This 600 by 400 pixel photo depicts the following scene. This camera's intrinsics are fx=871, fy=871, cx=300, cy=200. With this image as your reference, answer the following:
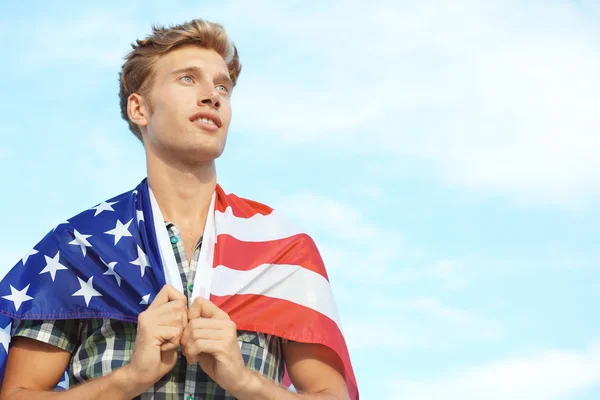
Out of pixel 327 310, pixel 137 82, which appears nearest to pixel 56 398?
pixel 327 310

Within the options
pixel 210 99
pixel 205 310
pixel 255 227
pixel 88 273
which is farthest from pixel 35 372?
pixel 210 99

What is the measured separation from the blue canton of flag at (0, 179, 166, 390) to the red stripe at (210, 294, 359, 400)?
50 centimetres

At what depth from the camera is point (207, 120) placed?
5879mm

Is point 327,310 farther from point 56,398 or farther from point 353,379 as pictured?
point 56,398

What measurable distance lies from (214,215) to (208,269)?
535 mm

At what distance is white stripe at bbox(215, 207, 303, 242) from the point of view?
19.3 ft

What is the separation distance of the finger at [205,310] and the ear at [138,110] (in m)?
1.77

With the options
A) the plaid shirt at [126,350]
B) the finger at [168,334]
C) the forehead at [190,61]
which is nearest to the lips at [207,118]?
the forehead at [190,61]

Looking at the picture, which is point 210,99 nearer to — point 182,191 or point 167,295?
point 182,191

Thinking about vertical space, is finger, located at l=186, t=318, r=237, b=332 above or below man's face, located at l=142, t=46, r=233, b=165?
below

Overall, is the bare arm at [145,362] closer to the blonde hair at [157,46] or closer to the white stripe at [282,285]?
the white stripe at [282,285]

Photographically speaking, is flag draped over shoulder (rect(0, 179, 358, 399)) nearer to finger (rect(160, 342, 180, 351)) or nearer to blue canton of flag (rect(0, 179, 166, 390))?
blue canton of flag (rect(0, 179, 166, 390))

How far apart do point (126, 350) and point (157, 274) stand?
19.5 inches

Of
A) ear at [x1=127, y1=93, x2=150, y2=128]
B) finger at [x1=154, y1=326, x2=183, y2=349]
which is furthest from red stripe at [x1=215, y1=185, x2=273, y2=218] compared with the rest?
finger at [x1=154, y1=326, x2=183, y2=349]
